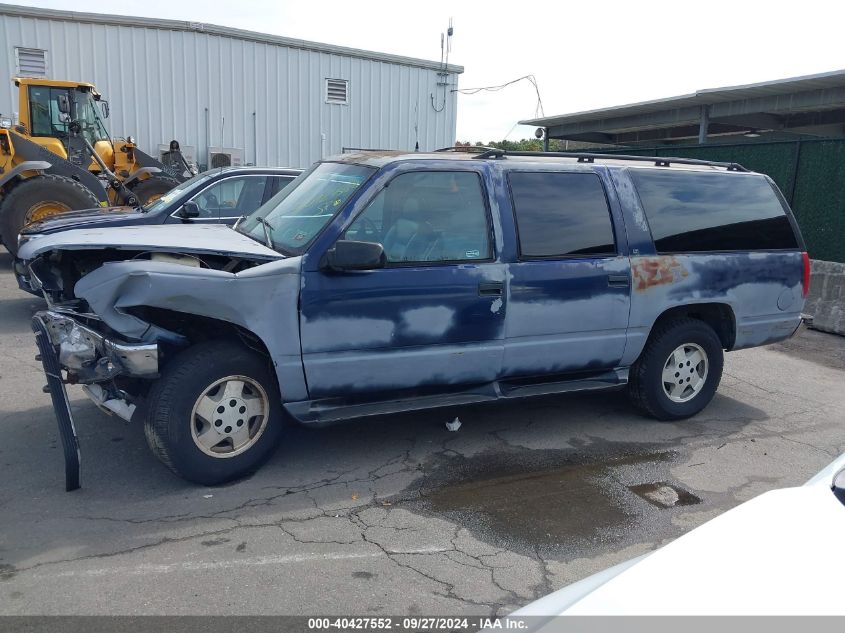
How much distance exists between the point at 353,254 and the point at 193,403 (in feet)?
4.12

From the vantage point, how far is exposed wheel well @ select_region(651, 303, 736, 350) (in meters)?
5.41

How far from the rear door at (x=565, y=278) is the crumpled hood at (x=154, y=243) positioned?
66.4 inches

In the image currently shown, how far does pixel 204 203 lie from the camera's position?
7887 millimetres

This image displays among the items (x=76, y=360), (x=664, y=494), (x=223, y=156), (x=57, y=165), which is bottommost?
(x=664, y=494)

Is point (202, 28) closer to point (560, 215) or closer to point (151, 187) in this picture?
point (151, 187)

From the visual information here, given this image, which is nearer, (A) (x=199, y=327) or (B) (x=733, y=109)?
(A) (x=199, y=327)

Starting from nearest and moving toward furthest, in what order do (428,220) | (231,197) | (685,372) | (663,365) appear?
(428,220) → (663,365) → (685,372) → (231,197)

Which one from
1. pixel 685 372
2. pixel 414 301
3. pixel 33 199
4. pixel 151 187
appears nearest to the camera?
pixel 414 301

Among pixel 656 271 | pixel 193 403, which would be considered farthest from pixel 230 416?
pixel 656 271

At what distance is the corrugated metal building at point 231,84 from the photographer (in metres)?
17.3

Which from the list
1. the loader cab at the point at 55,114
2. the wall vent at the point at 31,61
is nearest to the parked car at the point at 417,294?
the loader cab at the point at 55,114

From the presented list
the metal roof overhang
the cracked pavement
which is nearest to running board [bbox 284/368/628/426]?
the cracked pavement

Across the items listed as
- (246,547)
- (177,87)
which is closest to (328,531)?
(246,547)

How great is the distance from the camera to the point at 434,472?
4441mm
